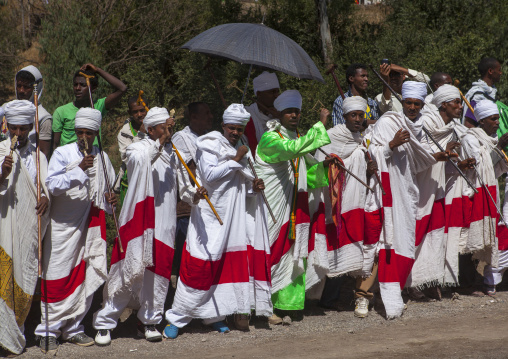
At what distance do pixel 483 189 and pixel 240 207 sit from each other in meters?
3.13

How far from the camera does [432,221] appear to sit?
784 centimetres

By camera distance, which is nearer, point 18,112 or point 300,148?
point 18,112

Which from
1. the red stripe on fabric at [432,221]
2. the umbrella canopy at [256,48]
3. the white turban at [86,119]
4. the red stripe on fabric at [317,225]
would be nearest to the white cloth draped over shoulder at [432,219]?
the red stripe on fabric at [432,221]

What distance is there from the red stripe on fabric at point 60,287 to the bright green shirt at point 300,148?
84.6 inches

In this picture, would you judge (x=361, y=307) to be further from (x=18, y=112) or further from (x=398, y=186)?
(x=18, y=112)

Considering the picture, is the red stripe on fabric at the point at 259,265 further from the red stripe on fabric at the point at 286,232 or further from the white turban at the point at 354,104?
the white turban at the point at 354,104

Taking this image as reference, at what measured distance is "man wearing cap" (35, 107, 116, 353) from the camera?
6137 millimetres

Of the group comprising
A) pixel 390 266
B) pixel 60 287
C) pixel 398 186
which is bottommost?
pixel 390 266

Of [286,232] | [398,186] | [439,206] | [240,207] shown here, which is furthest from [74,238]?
[439,206]

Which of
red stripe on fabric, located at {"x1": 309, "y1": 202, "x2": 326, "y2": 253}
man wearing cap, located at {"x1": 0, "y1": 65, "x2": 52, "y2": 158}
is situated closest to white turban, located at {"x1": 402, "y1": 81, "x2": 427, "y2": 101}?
red stripe on fabric, located at {"x1": 309, "y1": 202, "x2": 326, "y2": 253}

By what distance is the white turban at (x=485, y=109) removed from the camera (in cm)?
811

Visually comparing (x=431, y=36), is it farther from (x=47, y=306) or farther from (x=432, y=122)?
(x=47, y=306)

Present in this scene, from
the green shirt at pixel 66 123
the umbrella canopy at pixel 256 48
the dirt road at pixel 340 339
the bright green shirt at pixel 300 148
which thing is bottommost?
the dirt road at pixel 340 339

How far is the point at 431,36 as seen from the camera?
47.1ft
